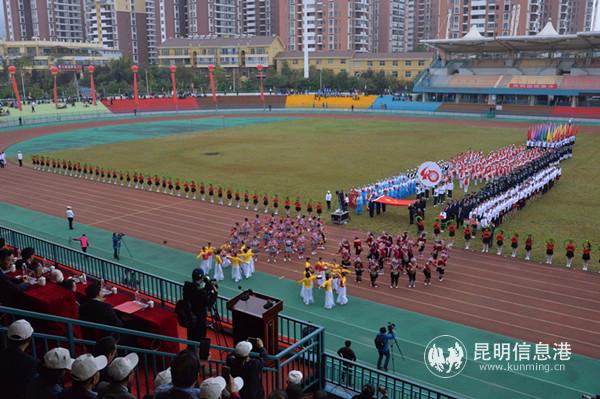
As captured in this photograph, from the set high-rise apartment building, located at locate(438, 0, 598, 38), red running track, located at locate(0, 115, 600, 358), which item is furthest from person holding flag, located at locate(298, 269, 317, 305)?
high-rise apartment building, located at locate(438, 0, 598, 38)

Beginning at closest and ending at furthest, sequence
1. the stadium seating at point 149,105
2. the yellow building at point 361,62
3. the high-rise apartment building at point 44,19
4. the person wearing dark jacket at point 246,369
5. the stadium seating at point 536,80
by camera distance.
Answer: the person wearing dark jacket at point 246,369, the stadium seating at point 536,80, the stadium seating at point 149,105, the yellow building at point 361,62, the high-rise apartment building at point 44,19

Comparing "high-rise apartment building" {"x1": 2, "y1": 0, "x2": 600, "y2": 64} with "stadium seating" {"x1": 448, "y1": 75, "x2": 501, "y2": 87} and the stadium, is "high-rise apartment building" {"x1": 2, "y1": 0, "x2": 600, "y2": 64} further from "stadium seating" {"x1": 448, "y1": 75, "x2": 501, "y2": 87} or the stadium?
the stadium

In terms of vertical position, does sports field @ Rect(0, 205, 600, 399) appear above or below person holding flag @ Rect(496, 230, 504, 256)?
below

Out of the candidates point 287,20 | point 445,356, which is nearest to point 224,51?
point 287,20

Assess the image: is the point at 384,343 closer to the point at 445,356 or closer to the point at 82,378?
the point at 445,356

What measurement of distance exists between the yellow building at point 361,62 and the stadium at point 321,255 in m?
44.1

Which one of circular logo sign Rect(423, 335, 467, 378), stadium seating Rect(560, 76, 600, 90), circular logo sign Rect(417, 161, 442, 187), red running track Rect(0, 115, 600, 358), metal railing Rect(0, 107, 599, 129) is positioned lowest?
circular logo sign Rect(423, 335, 467, 378)

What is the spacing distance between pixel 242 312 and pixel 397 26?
434ft

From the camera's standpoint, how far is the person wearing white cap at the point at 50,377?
4.52 m

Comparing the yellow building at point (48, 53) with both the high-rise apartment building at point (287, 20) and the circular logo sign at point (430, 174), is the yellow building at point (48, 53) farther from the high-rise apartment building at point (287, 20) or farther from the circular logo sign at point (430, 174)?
the circular logo sign at point (430, 174)

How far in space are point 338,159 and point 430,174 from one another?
16.4 meters

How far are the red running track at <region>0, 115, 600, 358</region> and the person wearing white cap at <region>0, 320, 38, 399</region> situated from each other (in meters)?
11.7

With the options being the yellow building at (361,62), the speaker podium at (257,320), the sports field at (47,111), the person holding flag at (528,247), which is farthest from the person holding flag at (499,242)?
the yellow building at (361,62)

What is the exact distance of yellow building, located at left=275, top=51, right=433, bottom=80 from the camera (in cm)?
9925
